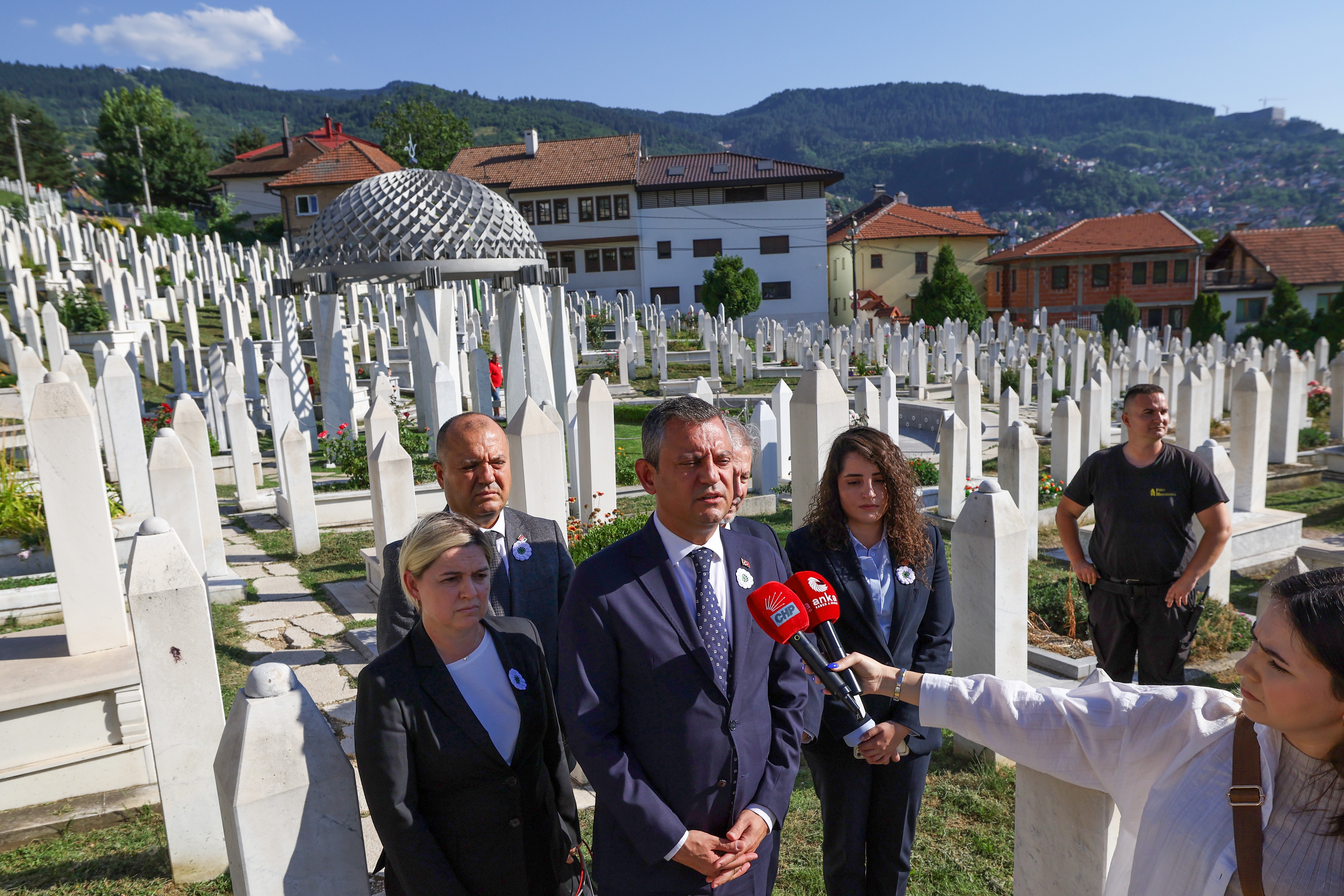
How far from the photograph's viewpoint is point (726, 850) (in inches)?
78.6

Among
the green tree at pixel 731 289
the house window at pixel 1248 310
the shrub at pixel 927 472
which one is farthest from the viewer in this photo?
the house window at pixel 1248 310

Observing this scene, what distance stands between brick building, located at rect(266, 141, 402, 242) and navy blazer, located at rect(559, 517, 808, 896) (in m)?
44.3

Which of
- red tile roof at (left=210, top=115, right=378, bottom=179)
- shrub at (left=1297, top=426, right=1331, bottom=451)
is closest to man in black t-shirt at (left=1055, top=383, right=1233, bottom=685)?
shrub at (left=1297, top=426, right=1331, bottom=451)

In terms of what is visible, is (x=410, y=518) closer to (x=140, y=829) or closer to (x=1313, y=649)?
(x=140, y=829)

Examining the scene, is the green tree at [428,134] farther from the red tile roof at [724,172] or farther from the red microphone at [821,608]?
the red microphone at [821,608]

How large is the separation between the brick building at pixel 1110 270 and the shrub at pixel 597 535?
42.2 m

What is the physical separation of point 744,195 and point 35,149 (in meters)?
43.3

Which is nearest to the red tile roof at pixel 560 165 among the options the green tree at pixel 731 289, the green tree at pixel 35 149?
the green tree at pixel 731 289

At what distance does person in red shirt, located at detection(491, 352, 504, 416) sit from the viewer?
14.4 m

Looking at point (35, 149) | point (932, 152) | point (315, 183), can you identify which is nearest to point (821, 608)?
point (315, 183)

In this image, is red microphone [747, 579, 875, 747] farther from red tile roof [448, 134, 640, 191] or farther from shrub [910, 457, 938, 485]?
red tile roof [448, 134, 640, 191]

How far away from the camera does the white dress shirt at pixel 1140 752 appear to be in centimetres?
139

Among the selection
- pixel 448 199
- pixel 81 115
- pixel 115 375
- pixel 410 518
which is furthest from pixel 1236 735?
pixel 81 115

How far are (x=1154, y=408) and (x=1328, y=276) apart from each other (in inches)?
1928
